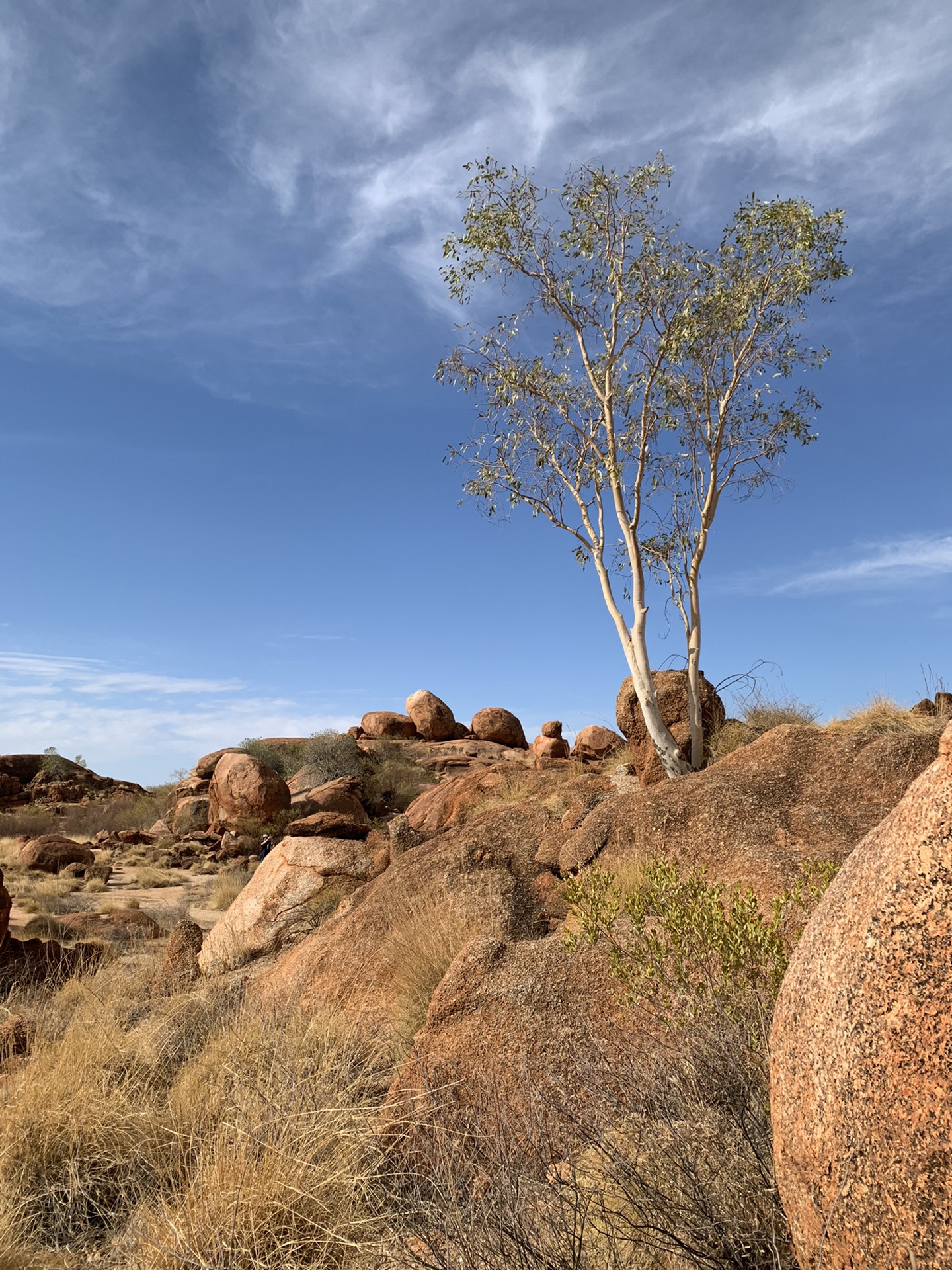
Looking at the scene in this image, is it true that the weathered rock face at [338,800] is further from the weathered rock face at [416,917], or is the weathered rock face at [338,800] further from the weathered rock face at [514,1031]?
the weathered rock face at [514,1031]

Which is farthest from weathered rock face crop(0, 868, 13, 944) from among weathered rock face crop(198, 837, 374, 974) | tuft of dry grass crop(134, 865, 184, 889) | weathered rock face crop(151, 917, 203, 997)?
tuft of dry grass crop(134, 865, 184, 889)

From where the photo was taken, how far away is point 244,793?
26.4m

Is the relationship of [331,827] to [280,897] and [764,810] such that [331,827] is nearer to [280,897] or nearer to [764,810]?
[280,897]

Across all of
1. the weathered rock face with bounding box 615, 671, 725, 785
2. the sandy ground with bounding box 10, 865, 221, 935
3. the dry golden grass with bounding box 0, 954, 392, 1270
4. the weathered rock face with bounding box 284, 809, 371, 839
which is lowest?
the dry golden grass with bounding box 0, 954, 392, 1270

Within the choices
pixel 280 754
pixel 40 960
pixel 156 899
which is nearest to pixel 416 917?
pixel 40 960

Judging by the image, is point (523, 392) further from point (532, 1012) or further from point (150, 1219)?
point (150, 1219)

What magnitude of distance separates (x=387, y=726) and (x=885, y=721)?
27514 millimetres

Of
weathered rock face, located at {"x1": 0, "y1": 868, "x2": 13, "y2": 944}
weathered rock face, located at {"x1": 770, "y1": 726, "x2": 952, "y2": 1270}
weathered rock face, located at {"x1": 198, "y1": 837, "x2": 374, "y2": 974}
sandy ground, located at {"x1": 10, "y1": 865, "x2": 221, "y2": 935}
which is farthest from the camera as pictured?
sandy ground, located at {"x1": 10, "y1": 865, "x2": 221, "y2": 935}

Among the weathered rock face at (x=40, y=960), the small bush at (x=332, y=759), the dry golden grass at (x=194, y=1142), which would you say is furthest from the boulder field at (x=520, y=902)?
the small bush at (x=332, y=759)

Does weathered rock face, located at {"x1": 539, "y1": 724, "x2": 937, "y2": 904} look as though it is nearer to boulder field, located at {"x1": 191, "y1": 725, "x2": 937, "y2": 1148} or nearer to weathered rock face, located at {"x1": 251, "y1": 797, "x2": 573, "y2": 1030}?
boulder field, located at {"x1": 191, "y1": 725, "x2": 937, "y2": 1148}

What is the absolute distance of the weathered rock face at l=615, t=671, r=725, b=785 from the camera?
45.1 ft

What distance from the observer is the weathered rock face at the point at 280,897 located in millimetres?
10062

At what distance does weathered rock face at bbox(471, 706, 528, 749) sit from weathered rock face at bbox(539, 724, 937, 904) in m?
30.0

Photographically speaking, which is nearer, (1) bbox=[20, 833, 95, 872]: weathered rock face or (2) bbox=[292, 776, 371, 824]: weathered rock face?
(1) bbox=[20, 833, 95, 872]: weathered rock face
